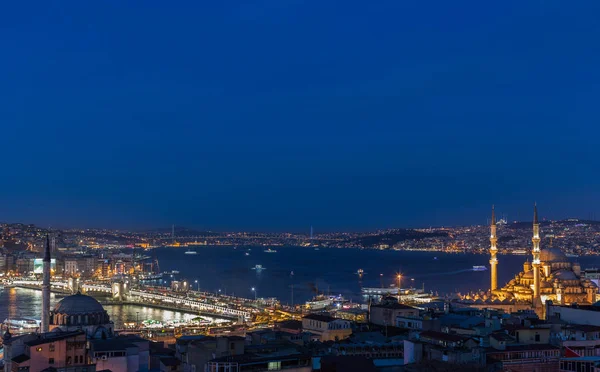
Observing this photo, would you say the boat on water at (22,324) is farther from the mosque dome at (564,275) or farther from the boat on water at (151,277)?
the boat on water at (151,277)

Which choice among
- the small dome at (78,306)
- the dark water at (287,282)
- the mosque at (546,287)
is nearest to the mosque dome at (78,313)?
the small dome at (78,306)

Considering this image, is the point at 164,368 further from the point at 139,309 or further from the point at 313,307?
the point at 139,309

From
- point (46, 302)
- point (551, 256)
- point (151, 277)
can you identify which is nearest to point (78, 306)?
point (46, 302)

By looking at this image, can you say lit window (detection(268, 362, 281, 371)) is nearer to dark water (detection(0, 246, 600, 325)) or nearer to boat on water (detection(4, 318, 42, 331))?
boat on water (detection(4, 318, 42, 331))

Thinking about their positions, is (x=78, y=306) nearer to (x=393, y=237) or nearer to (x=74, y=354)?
(x=74, y=354)

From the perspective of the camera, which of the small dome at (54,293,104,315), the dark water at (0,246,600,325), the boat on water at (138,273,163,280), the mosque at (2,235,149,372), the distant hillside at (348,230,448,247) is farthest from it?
the distant hillside at (348,230,448,247)

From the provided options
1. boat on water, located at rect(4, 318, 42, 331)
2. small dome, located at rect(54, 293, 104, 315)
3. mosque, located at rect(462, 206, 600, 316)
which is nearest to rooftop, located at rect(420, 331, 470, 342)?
small dome, located at rect(54, 293, 104, 315)

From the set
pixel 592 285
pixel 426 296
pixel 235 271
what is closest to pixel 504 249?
pixel 235 271
